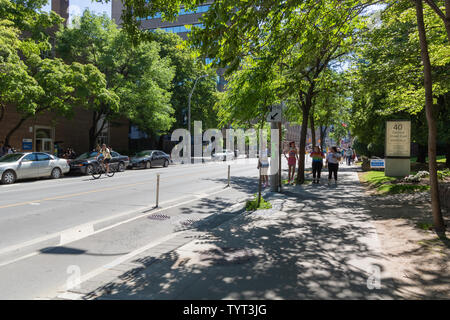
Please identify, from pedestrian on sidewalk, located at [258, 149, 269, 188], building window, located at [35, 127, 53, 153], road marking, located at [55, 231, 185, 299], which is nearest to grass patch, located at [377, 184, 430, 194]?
pedestrian on sidewalk, located at [258, 149, 269, 188]

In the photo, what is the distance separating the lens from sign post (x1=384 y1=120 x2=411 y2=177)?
14266 millimetres

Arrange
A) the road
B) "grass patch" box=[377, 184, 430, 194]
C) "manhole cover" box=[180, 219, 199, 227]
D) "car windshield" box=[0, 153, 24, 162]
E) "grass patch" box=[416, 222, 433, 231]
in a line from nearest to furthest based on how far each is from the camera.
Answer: the road, "grass patch" box=[416, 222, 433, 231], "manhole cover" box=[180, 219, 199, 227], "grass patch" box=[377, 184, 430, 194], "car windshield" box=[0, 153, 24, 162]

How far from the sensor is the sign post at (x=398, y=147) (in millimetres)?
14266

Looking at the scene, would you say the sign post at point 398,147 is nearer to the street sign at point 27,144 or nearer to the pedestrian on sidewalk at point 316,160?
the pedestrian on sidewalk at point 316,160

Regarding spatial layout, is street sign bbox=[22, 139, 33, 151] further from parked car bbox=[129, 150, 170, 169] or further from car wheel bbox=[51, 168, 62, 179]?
car wheel bbox=[51, 168, 62, 179]

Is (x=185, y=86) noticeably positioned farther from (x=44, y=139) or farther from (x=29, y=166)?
(x=29, y=166)

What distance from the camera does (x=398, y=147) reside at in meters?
14.5

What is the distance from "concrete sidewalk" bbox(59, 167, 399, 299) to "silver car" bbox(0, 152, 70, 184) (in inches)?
478

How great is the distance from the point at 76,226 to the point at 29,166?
1119 centimetres

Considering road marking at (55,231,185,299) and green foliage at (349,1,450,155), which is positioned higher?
green foliage at (349,1,450,155)

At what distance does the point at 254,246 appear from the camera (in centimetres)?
596

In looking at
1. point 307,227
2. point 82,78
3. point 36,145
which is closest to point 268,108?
point 307,227

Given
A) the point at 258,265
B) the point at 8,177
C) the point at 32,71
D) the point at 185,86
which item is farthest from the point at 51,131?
the point at 258,265

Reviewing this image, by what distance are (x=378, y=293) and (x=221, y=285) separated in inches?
72.2
